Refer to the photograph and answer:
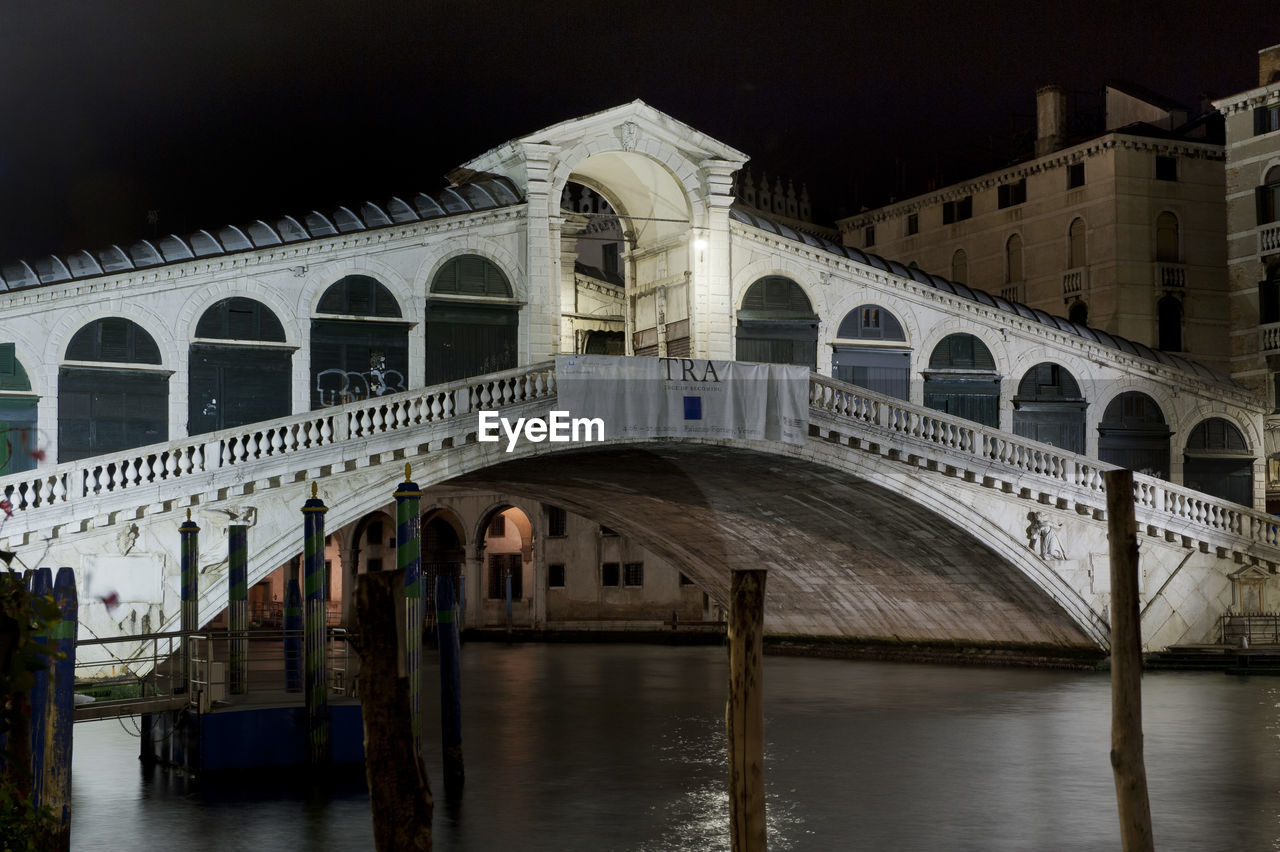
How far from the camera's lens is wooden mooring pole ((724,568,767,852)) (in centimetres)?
1000

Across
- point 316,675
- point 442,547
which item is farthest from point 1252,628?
point 442,547

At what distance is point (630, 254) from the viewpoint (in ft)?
103

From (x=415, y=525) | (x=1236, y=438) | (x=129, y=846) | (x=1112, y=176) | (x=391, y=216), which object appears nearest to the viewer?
(x=129, y=846)

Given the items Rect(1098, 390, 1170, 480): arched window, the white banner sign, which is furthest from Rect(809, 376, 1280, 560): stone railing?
Rect(1098, 390, 1170, 480): arched window

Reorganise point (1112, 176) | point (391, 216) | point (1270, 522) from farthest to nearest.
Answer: point (1112, 176) < point (1270, 522) < point (391, 216)

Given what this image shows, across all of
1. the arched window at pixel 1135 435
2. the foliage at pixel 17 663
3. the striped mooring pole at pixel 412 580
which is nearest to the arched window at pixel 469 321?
the striped mooring pole at pixel 412 580

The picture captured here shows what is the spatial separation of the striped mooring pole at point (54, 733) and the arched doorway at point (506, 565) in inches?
1487

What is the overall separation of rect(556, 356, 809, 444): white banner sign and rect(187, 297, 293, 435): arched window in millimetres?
4741

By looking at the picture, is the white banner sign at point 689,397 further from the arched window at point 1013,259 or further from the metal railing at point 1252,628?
the arched window at point 1013,259

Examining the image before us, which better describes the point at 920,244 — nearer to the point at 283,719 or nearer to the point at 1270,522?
the point at 1270,522

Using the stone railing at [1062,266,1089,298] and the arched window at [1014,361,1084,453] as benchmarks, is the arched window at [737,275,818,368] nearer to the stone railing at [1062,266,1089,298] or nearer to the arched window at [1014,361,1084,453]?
the arched window at [1014,361,1084,453]

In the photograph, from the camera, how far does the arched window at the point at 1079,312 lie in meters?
40.0

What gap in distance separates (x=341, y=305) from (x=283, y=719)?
460 inches

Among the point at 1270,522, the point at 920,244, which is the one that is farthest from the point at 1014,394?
the point at 920,244
